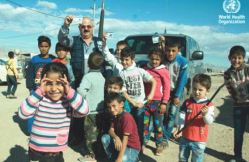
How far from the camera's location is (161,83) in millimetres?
5465

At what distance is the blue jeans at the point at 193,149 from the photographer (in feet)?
13.7

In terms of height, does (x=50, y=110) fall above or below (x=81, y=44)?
below

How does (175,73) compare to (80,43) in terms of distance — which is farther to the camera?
(175,73)

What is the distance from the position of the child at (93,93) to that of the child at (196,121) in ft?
4.88

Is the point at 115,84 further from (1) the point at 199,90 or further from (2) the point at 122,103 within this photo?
(1) the point at 199,90

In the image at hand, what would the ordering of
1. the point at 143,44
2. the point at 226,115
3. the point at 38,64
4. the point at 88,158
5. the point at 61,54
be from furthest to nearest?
the point at 226,115, the point at 143,44, the point at 38,64, the point at 61,54, the point at 88,158

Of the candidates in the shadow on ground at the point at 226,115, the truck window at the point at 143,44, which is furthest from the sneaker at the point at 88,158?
the shadow on ground at the point at 226,115

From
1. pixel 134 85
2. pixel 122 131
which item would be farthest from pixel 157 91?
pixel 122 131

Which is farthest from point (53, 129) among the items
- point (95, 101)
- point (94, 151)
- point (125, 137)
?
point (94, 151)

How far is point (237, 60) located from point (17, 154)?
391cm

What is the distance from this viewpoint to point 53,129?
3.25m

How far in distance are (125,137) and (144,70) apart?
138 centimetres

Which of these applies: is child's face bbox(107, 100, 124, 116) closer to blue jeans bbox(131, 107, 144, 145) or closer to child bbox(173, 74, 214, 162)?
child bbox(173, 74, 214, 162)

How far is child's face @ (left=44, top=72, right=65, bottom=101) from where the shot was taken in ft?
10.3
